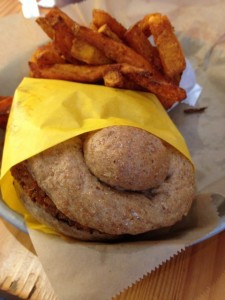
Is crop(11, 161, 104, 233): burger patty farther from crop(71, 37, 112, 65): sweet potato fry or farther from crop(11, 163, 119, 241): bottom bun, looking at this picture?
crop(71, 37, 112, 65): sweet potato fry

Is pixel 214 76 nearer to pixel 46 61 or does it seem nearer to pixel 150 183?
pixel 46 61

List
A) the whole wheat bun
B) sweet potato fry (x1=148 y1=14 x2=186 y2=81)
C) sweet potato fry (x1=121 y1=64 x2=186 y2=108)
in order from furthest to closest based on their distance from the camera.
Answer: sweet potato fry (x1=148 y1=14 x2=186 y2=81)
sweet potato fry (x1=121 y1=64 x2=186 y2=108)
the whole wheat bun

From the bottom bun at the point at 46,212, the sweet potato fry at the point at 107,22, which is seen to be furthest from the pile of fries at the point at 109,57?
the bottom bun at the point at 46,212

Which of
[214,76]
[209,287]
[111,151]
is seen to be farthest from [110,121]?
[214,76]

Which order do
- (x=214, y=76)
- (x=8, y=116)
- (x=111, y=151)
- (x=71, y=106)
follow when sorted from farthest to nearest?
(x=214, y=76) < (x=8, y=116) < (x=71, y=106) < (x=111, y=151)

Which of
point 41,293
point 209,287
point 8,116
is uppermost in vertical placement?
point 8,116

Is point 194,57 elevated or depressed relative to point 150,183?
depressed

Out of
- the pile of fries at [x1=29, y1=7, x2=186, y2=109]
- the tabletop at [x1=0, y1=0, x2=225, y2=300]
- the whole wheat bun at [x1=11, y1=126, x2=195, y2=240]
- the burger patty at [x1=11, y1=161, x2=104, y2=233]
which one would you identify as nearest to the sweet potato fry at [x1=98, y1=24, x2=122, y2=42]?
the pile of fries at [x1=29, y1=7, x2=186, y2=109]

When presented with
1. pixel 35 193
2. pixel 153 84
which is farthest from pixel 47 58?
pixel 35 193

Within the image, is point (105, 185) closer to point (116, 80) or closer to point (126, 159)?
point (126, 159)
